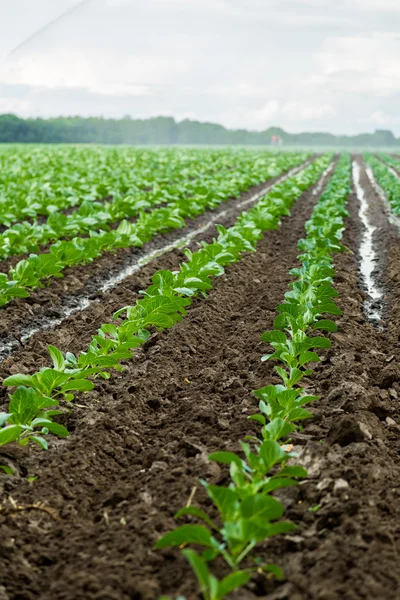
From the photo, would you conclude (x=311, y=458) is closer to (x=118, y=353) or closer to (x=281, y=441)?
(x=281, y=441)

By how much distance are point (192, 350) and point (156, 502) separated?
7.12 feet

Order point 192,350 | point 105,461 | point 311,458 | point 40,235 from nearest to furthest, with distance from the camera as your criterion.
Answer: point 311,458 < point 105,461 < point 192,350 < point 40,235

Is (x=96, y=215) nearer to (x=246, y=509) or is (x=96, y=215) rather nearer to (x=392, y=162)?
(x=246, y=509)

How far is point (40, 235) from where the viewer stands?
319 inches

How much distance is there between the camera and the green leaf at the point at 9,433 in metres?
3.18

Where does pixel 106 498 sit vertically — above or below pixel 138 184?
below

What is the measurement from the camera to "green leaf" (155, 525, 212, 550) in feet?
7.79

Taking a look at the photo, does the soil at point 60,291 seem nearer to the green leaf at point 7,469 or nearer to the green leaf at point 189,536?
the green leaf at point 7,469

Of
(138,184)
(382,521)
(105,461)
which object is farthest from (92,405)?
(138,184)

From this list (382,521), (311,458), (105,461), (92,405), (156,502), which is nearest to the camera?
(382,521)

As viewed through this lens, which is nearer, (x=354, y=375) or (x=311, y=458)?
(x=311, y=458)

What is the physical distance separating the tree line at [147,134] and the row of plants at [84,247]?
57377mm

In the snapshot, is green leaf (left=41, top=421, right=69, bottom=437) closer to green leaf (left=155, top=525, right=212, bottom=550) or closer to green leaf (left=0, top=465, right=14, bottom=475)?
green leaf (left=0, top=465, right=14, bottom=475)

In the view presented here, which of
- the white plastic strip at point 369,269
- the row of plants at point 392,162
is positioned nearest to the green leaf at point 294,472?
the white plastic strip at point 369,269
